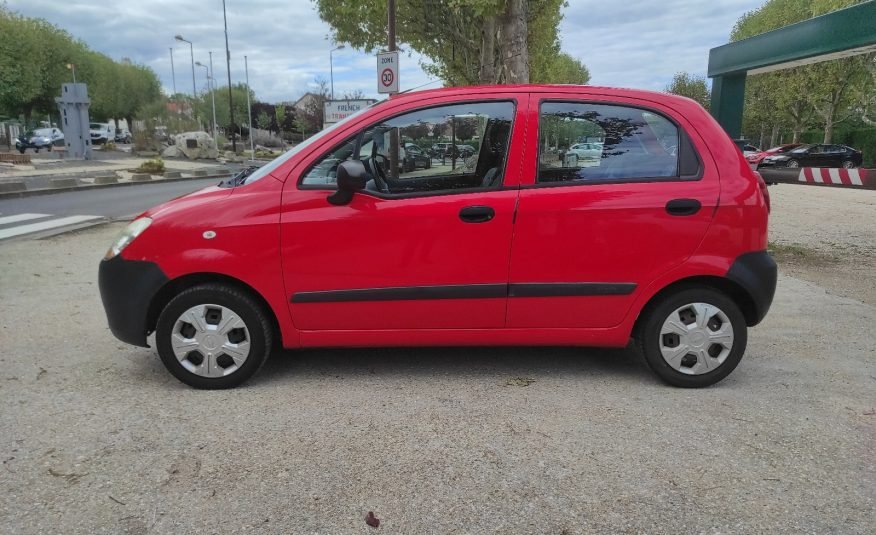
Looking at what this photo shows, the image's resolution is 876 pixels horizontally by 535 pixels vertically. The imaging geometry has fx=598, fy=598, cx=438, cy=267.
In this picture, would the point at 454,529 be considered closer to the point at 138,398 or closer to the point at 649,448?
the point at 649,448

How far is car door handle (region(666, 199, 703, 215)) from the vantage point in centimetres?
341

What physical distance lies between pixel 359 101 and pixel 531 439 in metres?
17.6

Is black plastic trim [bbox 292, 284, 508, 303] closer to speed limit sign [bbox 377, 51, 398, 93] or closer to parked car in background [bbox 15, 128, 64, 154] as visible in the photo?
speed limit sign [bbox 377, 51, 398, 93]

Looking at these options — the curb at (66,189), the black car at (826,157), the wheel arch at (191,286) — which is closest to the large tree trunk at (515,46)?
the wheel arch at (191,286)

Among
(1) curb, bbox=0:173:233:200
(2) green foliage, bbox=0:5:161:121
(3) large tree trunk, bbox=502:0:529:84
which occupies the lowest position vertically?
(1) curb, bbox=0:173:233:200

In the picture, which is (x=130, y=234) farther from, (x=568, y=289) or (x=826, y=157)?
(x=826, y=157)

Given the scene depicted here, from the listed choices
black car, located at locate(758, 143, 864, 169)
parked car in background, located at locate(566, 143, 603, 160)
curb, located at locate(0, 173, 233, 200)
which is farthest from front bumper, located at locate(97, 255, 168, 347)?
black car, located at locate(758, 143, 864, 169)

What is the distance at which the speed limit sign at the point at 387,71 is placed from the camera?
1163 centimetres

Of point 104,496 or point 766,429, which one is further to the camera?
point 766,429

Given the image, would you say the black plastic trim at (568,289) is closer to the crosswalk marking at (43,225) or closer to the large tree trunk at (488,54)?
the crosswalk marking at (43,225)

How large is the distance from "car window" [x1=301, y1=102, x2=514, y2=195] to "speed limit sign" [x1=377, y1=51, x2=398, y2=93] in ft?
28.0

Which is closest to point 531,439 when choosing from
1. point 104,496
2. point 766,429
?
point 766,429

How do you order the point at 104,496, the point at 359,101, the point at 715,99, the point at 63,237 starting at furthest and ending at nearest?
the point at 359,101, the point at 715,99, the point at 63,237, the point at 104,496

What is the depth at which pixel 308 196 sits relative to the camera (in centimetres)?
341
